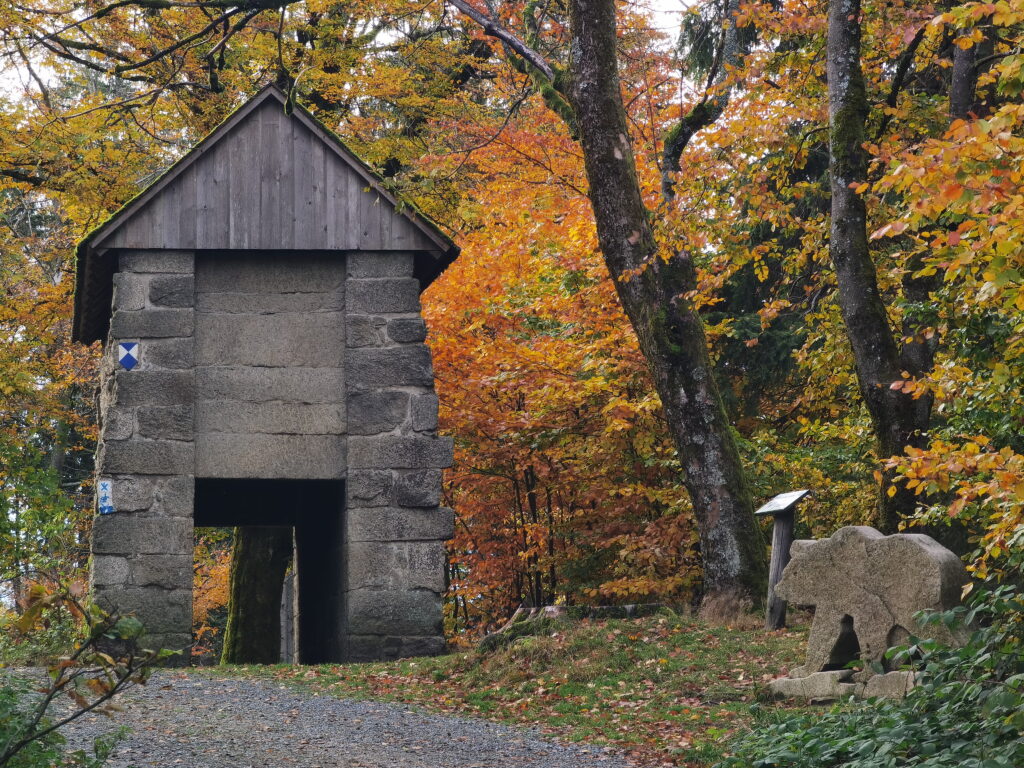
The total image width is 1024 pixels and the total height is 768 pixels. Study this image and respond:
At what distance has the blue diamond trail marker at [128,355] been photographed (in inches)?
461

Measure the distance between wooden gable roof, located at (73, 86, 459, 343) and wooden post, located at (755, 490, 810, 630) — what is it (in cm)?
425

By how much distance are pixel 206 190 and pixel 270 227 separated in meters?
0.74

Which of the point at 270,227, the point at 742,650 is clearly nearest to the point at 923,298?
the point at 742,650

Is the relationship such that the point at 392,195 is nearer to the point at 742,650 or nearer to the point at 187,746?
the point at 742,650

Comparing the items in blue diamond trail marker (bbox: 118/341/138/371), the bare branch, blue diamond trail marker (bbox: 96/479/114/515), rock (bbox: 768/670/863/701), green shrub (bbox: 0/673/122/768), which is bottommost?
rock (bbox: 768/670/863/701)

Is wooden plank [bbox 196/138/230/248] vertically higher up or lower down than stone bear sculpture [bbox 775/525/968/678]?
higher up

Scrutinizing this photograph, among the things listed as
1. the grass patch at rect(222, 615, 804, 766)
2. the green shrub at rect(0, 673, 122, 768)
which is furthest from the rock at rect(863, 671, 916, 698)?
the green shrub at rect(0, 673, 122, 768)

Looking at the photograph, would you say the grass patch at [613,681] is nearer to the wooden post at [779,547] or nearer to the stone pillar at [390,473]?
the wooden post at [779,547]

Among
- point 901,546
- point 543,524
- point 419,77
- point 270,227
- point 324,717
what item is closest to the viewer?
point 901,546

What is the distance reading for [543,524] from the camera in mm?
17375

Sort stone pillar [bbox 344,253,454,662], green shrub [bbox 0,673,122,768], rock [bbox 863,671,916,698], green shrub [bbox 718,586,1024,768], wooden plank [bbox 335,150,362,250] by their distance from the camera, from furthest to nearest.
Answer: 1. wooden plank [bbox 335,150,362,250]
2. stone pillar [bbox 344,253,454,662]
3. rock [bbox 863,671,916,698]
4. green shrub [bbox 718,586,1024,768]
5. green shrub [bbox 0,673,122,768]

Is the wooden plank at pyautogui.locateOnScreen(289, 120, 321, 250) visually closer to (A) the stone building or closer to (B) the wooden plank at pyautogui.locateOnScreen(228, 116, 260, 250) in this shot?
(A) the stone building

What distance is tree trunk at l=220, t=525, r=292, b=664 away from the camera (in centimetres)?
1764

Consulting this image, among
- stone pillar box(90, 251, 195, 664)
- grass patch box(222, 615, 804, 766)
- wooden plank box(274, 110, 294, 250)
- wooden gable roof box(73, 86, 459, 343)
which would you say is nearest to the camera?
grass patch box(222, 615, 804, 766)
